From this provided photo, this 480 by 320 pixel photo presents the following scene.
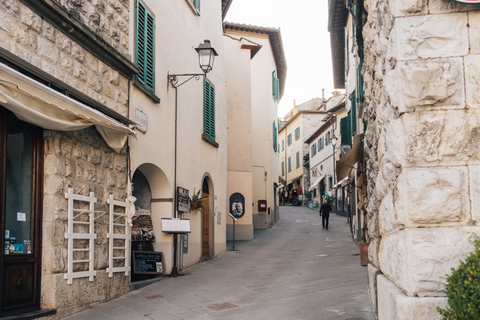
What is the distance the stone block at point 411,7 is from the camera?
3.81 m

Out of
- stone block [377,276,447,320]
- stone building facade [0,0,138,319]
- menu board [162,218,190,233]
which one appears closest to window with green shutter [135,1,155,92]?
stone building facade [0,0,138,319]

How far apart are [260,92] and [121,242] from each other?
1996 centimetres

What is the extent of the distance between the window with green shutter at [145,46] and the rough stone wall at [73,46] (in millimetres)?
615

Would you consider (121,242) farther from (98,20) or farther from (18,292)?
(98,20)

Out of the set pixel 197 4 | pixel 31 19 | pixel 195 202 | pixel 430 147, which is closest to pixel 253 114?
pixel 197 4

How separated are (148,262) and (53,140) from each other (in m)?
4.32

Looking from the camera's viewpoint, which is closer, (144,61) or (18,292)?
(18,292)

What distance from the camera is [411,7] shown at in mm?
3818

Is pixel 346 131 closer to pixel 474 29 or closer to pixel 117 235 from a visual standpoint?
pixel 117 235

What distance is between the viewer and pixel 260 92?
27.8 meters

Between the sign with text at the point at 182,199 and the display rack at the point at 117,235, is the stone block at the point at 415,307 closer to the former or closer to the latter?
the display rack at the point at 117,235

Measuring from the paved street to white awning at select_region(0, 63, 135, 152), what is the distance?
2.63 meters

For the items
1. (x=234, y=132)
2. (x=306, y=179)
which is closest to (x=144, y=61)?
(x=234, y=132)

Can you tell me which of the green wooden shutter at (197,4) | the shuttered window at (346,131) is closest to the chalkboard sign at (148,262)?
the green wooden shutter at (197,4)
